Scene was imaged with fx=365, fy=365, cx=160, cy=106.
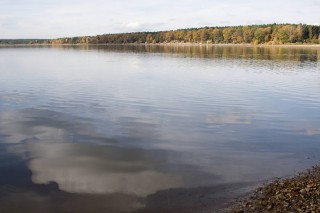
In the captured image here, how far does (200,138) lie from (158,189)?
7.50 m

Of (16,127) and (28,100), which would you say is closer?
(16,127)

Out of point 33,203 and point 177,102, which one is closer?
point 33,203

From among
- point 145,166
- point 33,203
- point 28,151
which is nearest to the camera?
point 33,203

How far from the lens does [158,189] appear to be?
14.2 m

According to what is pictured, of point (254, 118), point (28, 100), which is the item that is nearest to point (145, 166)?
point (254, 118)

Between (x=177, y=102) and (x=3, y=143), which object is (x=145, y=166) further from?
(x=177, y=102)

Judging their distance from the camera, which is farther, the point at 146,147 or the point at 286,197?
the point at 146,147

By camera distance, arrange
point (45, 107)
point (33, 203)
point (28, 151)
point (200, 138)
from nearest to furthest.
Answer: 1. point (33, 203)
2. point (28, 151)
3. point (200, 138)
4. point (45, 107)

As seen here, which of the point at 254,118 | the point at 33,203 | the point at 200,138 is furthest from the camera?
the point at 254,118

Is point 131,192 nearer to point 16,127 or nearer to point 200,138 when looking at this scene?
point 200,138

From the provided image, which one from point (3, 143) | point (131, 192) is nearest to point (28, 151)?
point (3, 143)

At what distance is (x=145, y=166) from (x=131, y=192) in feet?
9.18

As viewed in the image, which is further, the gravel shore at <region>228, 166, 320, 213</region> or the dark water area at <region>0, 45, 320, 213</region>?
the dark water area at <region>0, 45, 320, 213</region>

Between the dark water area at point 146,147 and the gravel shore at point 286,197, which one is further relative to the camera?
the dark water area at point 146,147
